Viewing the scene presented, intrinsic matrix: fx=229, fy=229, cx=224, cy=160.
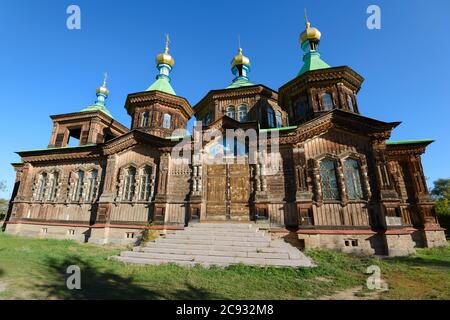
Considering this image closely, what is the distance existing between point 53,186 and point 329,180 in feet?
65.6

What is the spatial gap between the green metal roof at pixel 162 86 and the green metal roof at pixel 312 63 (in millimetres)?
11338

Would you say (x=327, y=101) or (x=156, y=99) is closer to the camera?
(x=327, y=101)

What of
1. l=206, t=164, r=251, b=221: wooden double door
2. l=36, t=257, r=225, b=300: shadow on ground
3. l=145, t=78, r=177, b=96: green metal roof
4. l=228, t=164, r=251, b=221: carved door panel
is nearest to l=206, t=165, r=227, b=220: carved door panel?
l=206, t=164, r=251, b=221: wooden double door

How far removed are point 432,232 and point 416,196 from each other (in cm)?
210

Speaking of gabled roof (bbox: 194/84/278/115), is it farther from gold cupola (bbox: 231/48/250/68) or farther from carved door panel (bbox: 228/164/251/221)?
carved door panel (bbox: 228/164/251/221)

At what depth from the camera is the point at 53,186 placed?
17.8 meters

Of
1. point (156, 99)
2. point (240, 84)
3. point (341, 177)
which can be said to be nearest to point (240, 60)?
point (240, 84)

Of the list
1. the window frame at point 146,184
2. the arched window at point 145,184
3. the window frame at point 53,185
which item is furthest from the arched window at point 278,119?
the window frame at point 53,185

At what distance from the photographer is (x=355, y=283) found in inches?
280

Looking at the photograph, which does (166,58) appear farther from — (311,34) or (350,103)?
(350,103)

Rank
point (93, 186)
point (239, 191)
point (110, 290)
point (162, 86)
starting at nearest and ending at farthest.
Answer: point (110, 290) → point (239, 191) → point (93, 186) → point (162, 86)

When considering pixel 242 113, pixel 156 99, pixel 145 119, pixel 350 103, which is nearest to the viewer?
pixel 350 103

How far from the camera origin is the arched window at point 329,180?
12.9 m
